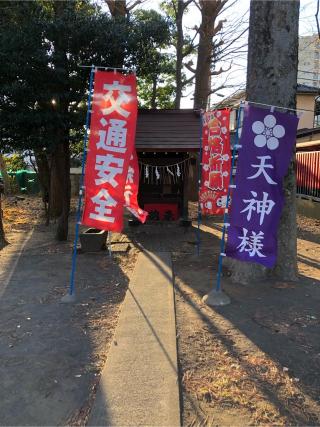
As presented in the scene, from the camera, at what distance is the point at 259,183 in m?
5.16

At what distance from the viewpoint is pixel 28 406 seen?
3143mm

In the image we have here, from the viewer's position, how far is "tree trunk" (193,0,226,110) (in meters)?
17.6

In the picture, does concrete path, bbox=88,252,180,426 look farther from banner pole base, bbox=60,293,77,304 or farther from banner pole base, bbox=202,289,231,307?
banner pole base, bbox=60,293,77,304

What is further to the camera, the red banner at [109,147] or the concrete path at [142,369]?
the red banner at [109,147]

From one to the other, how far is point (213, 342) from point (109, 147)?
→ 284 cm

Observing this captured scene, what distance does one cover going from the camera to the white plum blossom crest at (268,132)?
5078 mm

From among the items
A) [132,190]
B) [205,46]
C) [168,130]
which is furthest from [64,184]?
[205,46]

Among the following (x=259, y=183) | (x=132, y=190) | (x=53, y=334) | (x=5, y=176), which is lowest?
(x=53, y=334)

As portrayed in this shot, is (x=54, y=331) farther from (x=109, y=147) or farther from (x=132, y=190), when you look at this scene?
(x=132, y=190)

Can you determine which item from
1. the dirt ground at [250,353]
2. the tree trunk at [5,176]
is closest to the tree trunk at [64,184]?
the dirt ground at [250,353]

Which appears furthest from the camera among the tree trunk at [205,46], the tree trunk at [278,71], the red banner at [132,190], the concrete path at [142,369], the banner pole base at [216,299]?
the tree trunk at [205,46]

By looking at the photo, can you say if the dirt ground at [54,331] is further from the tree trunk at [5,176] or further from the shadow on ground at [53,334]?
the tree trunk at [5,176]

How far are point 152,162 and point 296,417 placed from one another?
983 cm

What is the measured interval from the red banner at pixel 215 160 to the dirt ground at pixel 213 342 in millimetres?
1389
